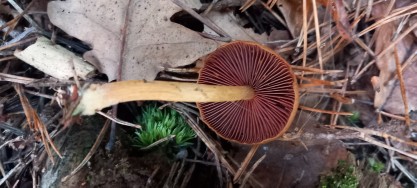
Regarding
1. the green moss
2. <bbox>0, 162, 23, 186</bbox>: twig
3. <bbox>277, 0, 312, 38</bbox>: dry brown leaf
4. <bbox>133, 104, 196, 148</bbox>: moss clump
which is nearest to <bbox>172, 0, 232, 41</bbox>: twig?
<bbox>277, 0, 312, 38</bbox>: dry brown leaf

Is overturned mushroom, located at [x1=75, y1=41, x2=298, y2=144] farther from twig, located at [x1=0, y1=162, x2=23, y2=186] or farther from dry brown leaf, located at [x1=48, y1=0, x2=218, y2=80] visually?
twig, located at [x1=0, y1=162, x2=23, y2=186]

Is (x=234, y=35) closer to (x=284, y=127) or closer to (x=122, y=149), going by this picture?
(x=284, y=127)

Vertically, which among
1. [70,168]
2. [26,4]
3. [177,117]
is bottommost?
[70,168]

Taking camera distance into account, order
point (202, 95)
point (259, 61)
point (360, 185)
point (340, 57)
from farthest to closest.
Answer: point (340, 57)
point (360, 185)
point (259, 61)
point (202, 95)

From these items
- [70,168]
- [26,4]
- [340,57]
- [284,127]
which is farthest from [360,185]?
[26,4]

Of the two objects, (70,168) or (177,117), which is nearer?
Answer: (70,168)

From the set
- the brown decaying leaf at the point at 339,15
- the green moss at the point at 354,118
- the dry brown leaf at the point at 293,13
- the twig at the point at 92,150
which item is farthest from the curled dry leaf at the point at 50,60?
the green moss at the point at 354,118

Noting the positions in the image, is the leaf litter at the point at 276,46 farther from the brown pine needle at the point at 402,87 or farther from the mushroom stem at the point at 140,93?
the mushroom stem at the point at 140,93

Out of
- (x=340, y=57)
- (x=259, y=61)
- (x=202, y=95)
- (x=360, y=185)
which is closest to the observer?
(x=202, y=95)
